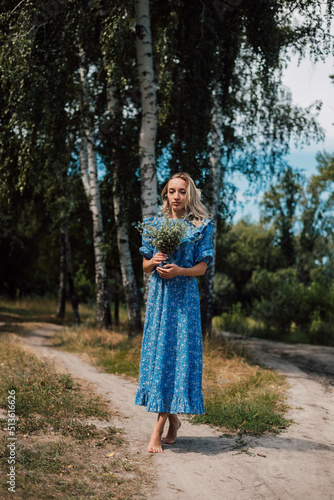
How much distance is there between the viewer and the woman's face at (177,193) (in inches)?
171

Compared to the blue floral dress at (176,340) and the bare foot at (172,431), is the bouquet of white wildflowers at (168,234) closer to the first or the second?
the blue floral dress at (176,340)

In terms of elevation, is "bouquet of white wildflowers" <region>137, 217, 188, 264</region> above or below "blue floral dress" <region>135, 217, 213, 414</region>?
above

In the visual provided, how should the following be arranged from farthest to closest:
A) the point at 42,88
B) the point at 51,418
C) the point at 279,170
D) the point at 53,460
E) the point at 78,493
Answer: the point at 279,170
the point at 42,88
the point at 51,418
the point at 53,460
the point at 78,493

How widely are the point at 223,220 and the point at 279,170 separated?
232 centimetres

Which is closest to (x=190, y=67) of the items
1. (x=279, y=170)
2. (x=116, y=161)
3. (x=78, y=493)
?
(x=116, y=161)

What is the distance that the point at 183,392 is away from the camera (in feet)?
13.1

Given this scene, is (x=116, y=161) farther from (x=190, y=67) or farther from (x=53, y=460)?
(x=53, y=460)

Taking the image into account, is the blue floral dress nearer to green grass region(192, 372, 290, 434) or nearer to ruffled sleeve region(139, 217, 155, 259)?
ruffled sleeve region(139, 217, 155, 259)

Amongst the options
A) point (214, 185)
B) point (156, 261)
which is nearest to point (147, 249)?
point (156, 261)

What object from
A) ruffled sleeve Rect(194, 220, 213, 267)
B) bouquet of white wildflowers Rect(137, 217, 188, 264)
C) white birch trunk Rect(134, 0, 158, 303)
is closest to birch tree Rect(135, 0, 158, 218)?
white birch trunk Rect(134, 0, 158, 303)


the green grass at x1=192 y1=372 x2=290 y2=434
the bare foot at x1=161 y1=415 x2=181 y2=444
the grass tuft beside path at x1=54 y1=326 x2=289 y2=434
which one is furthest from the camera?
the grass tuft beside path at x1=54 y1=326 x2=289 y2=434

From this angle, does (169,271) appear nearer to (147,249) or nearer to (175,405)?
(147,249)

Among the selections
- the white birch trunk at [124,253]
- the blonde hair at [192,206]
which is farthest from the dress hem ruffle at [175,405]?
the white birch trunk at [124,253]

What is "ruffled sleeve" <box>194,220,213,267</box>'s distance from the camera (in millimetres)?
4246
